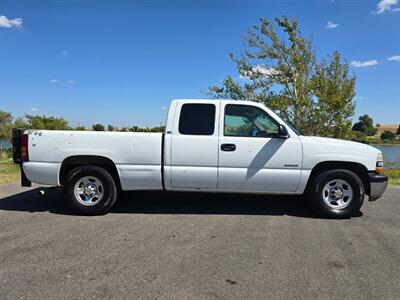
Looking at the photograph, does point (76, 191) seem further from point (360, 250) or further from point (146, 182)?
point (360, 250)

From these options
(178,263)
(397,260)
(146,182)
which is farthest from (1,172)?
(397,260)

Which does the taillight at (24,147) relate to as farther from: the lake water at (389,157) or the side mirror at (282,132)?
Result: the lake water at (389,157)

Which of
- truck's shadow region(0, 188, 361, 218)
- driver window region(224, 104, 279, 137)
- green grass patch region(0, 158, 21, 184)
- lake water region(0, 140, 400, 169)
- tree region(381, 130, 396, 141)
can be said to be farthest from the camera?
tree region(381, 130, 396, 141)

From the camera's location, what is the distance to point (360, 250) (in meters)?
4.33

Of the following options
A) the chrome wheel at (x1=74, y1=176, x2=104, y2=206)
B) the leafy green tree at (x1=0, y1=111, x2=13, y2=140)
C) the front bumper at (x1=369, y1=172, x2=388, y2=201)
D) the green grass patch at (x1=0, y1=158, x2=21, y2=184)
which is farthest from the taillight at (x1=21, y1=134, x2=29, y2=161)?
the leafy green tree at (x1=0, y1=111, x2=13, y2=140)

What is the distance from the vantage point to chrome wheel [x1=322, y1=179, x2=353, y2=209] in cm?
575

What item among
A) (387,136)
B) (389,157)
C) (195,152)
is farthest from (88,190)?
(387,136)

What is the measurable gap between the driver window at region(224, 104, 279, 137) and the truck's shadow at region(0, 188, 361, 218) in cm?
141

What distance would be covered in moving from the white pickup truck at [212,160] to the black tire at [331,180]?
2cm

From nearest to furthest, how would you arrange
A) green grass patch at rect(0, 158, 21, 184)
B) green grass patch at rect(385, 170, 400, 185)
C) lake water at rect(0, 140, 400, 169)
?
1. green grass patch at rect(0, 158, 21, 184)
2. green grass patch at rect(385, 170, 400, 185)
3. lake water at rect(0, 140, 400, 169)

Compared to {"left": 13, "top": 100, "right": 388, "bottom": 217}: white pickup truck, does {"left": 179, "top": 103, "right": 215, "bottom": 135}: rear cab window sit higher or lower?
higher

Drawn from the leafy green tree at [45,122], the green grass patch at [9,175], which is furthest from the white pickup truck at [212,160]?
the leafy green tree at [45,122]

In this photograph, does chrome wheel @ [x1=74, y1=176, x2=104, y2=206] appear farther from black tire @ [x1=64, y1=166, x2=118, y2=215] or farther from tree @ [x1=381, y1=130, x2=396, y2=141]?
tree @ [x1=381, y1=130, x2=396, y2=141]

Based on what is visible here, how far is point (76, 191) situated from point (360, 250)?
4.40m
